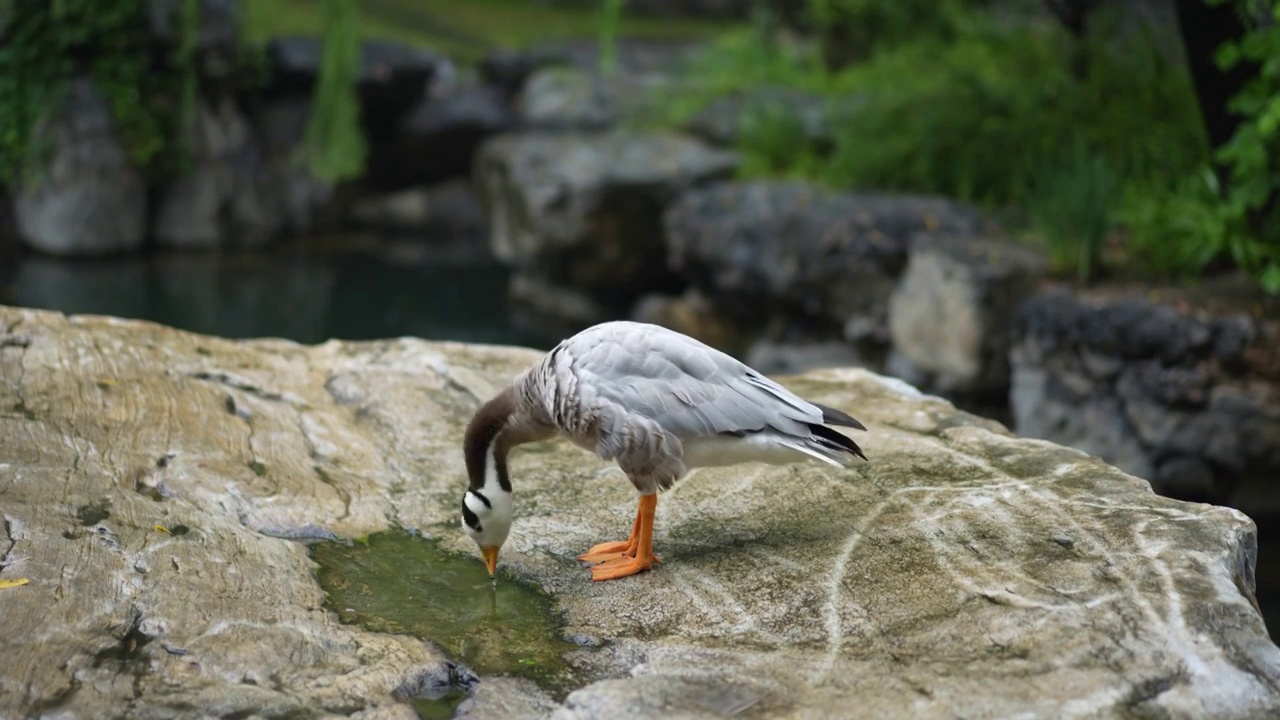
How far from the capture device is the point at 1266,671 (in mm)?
2434

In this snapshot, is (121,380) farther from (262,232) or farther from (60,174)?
(262,232)

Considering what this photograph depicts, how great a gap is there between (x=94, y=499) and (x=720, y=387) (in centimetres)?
169

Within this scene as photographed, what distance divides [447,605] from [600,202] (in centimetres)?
649

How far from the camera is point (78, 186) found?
9562mm

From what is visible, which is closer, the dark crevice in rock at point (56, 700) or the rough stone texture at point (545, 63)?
the dark crevice in rock at point (56, 700)

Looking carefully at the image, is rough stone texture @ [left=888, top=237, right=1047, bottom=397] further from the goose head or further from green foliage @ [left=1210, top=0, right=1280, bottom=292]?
the goose head

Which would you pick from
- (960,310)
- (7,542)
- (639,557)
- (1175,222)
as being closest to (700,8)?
(960,310)

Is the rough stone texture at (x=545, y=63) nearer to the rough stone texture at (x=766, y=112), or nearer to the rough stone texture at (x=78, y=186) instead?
the rough stone texture at (x=766, y=112)

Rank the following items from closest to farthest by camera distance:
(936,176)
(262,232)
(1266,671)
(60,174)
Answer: (1266,671) < (936,176) < (60,174) < (262,232)

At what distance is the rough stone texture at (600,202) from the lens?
9.20 m

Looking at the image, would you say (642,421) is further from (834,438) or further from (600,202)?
(600,202)

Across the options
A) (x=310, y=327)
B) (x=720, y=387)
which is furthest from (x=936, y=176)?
(x=720, y=387)

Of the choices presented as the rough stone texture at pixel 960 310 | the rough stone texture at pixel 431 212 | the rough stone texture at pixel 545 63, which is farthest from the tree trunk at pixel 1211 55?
the rough stone texture at pixel 431 212

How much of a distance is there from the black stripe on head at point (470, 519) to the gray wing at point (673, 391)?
0.38 m
